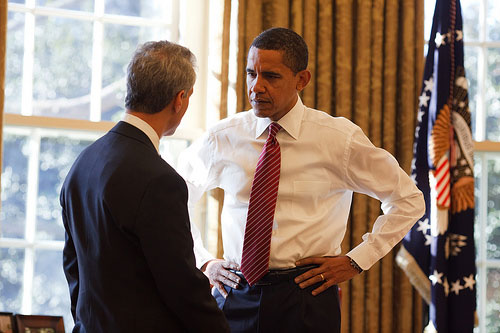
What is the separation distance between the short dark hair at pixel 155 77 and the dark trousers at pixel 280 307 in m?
0.84

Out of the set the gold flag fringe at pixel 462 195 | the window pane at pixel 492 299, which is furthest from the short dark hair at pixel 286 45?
the window pane at pixel 492 299

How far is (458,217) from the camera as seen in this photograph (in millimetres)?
3266

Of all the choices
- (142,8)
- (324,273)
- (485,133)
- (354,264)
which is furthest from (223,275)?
(485,133)

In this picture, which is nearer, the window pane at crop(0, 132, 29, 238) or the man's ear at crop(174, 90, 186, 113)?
the man's ear at crop(174, 90, 186, 113)

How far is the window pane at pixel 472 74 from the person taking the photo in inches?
151

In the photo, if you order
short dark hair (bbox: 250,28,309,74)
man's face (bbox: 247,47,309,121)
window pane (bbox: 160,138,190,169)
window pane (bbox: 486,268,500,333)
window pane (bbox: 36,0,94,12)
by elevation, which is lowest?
window pane (bbox: 486,268,500,333)

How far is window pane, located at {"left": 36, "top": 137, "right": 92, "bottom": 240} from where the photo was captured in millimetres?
3301

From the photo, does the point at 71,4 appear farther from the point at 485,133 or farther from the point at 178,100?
the point at 485,133

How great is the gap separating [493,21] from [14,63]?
259 centimetres

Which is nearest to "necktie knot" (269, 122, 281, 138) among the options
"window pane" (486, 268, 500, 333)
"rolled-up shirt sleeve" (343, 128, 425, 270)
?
"rolled-up shirt sleeve" (343, 128, 425, 270)

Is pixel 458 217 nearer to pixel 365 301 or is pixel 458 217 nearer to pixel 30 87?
pixel 365 301

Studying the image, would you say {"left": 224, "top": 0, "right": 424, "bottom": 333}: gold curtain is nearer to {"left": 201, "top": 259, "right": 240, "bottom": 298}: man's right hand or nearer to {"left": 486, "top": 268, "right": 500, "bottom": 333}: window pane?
{"left": 486, "top": 268, "right": 500, "bottom": 333}: window pane

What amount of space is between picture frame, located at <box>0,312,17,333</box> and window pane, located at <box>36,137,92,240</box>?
0.63 m

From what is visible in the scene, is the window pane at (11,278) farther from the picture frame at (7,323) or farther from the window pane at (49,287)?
the picture frame at (7,323)
